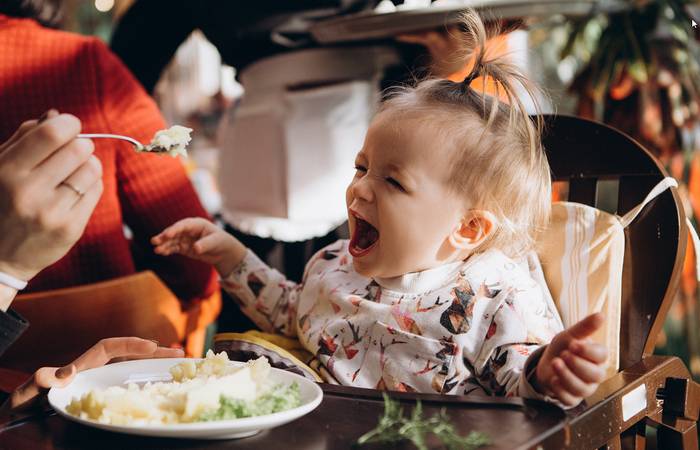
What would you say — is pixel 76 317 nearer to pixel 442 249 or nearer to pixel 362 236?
pixel 362 236

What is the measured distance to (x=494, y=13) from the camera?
1.67m

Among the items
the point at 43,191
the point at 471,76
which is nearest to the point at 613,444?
the point at 471,76

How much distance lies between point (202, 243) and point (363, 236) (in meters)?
0.32

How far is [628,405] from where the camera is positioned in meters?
1.00

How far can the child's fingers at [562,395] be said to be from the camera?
90 cm

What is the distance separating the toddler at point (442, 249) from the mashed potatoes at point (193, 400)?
35 centimetres

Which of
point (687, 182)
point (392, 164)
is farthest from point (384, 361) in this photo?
point (687, 182)

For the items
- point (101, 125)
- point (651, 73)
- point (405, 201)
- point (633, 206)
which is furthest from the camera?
point (651, 73)

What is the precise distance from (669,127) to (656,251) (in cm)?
144

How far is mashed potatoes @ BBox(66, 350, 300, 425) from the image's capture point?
796 mm

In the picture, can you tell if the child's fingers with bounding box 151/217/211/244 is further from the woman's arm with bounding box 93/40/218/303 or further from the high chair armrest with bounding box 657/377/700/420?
Result: the high chair armrest with bounding box 657/377/700/420

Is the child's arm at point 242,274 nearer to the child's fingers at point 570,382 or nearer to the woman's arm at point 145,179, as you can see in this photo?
the woman's arm at point 145,179

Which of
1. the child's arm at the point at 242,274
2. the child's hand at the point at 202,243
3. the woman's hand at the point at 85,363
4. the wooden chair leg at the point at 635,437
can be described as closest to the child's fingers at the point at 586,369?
the wooden chair leg at the point at 635,437

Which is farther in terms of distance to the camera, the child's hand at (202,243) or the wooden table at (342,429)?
the child's hand at (202,243)
